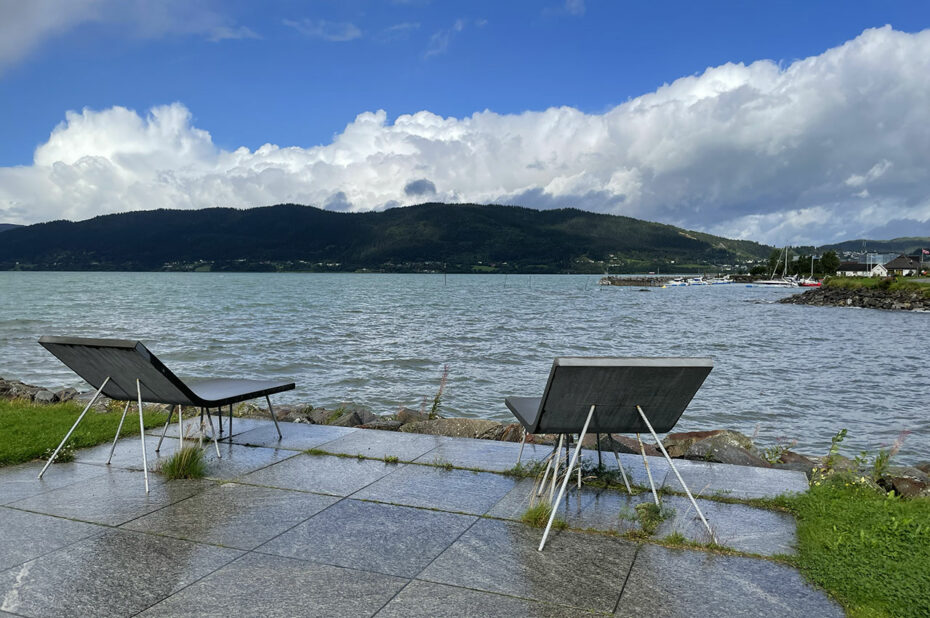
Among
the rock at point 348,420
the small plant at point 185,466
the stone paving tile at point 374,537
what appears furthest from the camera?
the rock at point 348,420

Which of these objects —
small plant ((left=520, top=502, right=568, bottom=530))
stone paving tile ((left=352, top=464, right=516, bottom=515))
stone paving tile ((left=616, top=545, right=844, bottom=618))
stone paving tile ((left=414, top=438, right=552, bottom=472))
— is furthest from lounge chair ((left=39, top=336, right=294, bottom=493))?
stone paving tile ((left=616, top=545, right=844, bottom=618))

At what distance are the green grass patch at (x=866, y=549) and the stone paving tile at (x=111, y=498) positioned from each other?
4.14 meters

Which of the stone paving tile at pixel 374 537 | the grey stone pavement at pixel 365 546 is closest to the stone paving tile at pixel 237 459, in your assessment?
the grey stone pavement at pixel 365 546

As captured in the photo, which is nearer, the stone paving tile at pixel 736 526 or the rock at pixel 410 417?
the stone paving tile at pixel 736 526

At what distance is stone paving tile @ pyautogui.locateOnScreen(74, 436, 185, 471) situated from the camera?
18.2 ft

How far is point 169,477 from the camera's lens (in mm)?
5094

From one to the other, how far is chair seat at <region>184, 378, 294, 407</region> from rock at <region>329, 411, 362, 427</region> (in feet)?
9.82

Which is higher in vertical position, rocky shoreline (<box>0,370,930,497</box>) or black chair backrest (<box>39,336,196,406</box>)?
black chair backrest (<box>39,336,196,406</box>)

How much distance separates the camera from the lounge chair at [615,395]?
3912mm

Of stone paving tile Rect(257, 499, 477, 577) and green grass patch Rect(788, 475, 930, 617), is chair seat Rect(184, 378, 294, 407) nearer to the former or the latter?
stone paving tile Rect(257, 499, 477, 577)

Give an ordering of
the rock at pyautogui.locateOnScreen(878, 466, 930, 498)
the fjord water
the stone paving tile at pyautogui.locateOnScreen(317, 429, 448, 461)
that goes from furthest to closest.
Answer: the fjord water
the rock at pyautogui.locateOnScreen(878, 466, 930, 498)
the stone paving tile at pyautogui.locateOnScreen(317, 429, 448, 461)

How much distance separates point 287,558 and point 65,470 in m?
2.91

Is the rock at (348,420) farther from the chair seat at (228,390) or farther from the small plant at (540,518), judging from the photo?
the small plant at (540,518)

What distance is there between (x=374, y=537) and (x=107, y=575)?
4.69 feet
